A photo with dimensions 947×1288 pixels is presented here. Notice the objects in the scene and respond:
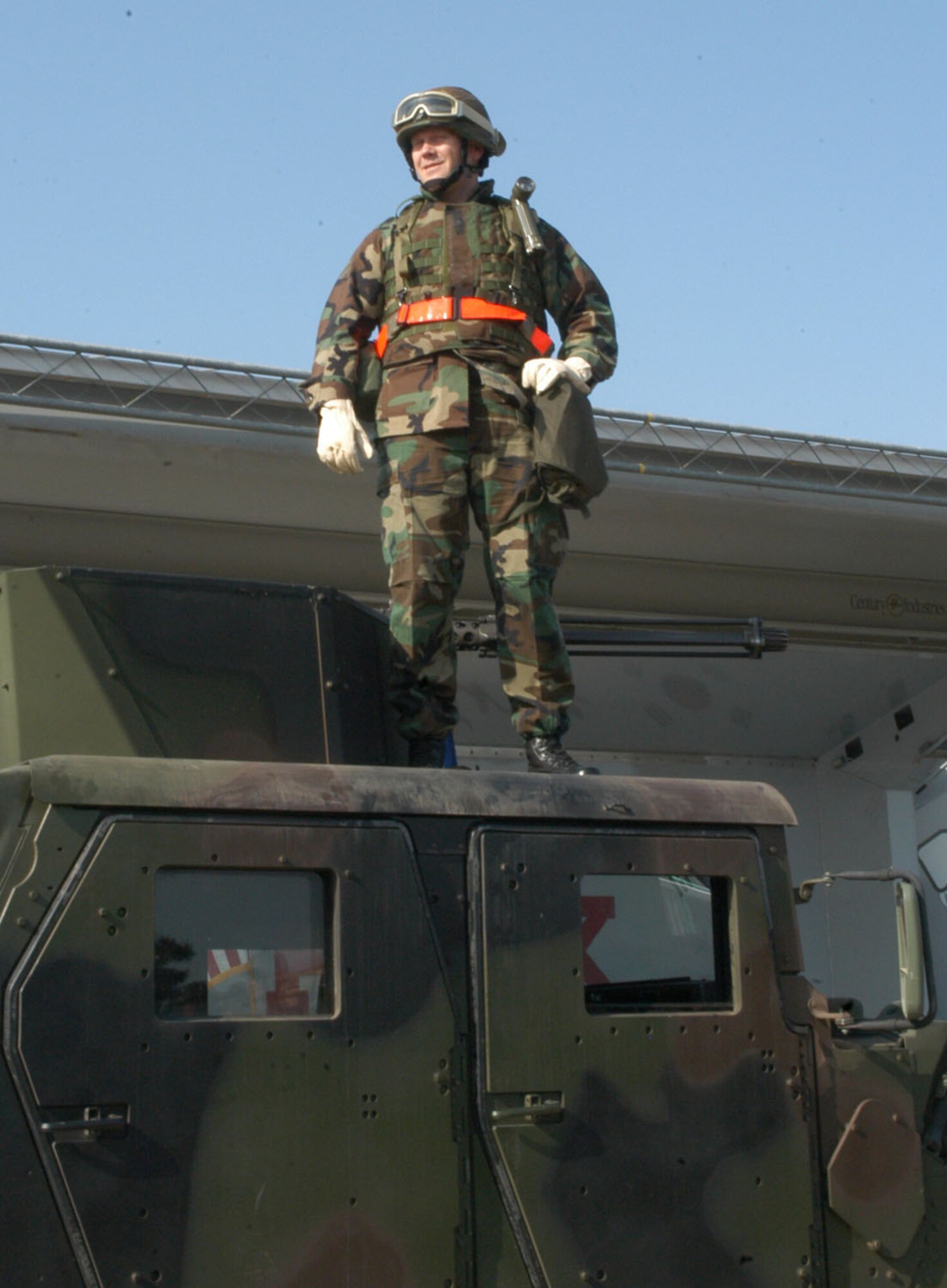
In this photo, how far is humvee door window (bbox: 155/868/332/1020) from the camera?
11.3 feet

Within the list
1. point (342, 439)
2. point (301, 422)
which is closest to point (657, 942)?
point (342, 439)

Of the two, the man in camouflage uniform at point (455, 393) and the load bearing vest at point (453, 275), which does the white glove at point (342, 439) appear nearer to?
the man in camouflage uniform at point (455, 393)

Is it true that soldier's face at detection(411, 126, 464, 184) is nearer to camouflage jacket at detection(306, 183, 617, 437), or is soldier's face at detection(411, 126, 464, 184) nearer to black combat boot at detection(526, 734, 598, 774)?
camouflage jacket at detection(306, 183, 617, 437)

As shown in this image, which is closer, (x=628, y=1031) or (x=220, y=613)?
(x=628, y=1031)

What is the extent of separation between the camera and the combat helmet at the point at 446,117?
5.04m

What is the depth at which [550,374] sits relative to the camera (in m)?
4.85

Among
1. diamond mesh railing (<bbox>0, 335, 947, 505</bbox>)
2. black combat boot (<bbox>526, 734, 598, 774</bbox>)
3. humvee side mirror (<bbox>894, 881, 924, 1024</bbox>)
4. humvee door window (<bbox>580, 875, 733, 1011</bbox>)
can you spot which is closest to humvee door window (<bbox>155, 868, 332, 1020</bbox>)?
humvee door window (<bbox>580, 875, 733, 1011</bbox>)

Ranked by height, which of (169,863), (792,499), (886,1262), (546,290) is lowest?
(886,1262)

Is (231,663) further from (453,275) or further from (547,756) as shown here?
(453,275)

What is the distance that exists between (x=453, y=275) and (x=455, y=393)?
45cm

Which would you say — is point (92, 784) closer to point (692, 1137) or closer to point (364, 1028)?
point (364, 1028)

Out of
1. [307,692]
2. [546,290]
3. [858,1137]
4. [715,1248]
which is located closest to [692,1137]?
[715,1248]

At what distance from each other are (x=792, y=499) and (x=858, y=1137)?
8.33 meters

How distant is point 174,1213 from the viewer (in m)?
3.27
